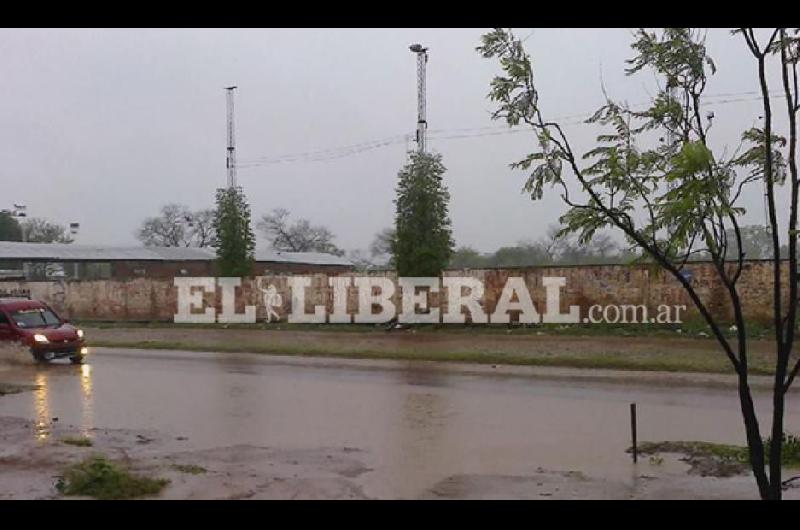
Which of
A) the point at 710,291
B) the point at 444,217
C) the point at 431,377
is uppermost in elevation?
the point at 444,217

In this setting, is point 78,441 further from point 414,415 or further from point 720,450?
point 720,450

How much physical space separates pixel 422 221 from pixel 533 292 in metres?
5.17

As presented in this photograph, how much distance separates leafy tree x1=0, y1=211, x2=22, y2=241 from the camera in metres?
77.9

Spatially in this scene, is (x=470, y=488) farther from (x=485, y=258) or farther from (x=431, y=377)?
(x=485, y=258)

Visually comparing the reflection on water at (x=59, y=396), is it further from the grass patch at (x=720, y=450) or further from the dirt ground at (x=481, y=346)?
the grass patch at (x=720, y=450)

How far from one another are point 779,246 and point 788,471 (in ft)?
14.6

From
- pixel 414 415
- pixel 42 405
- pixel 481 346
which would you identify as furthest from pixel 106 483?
pixel 481 346

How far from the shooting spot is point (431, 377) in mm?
18359

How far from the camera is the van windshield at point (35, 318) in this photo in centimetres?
2300

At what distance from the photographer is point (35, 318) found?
23.5m

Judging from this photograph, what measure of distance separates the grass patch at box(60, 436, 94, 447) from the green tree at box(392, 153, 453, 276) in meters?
19.3

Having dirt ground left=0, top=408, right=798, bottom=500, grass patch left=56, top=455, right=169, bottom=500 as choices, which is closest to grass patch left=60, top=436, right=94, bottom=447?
dirt ground left=0, top=408, right=798, bottom=500

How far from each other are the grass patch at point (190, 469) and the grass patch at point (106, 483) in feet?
1.80
